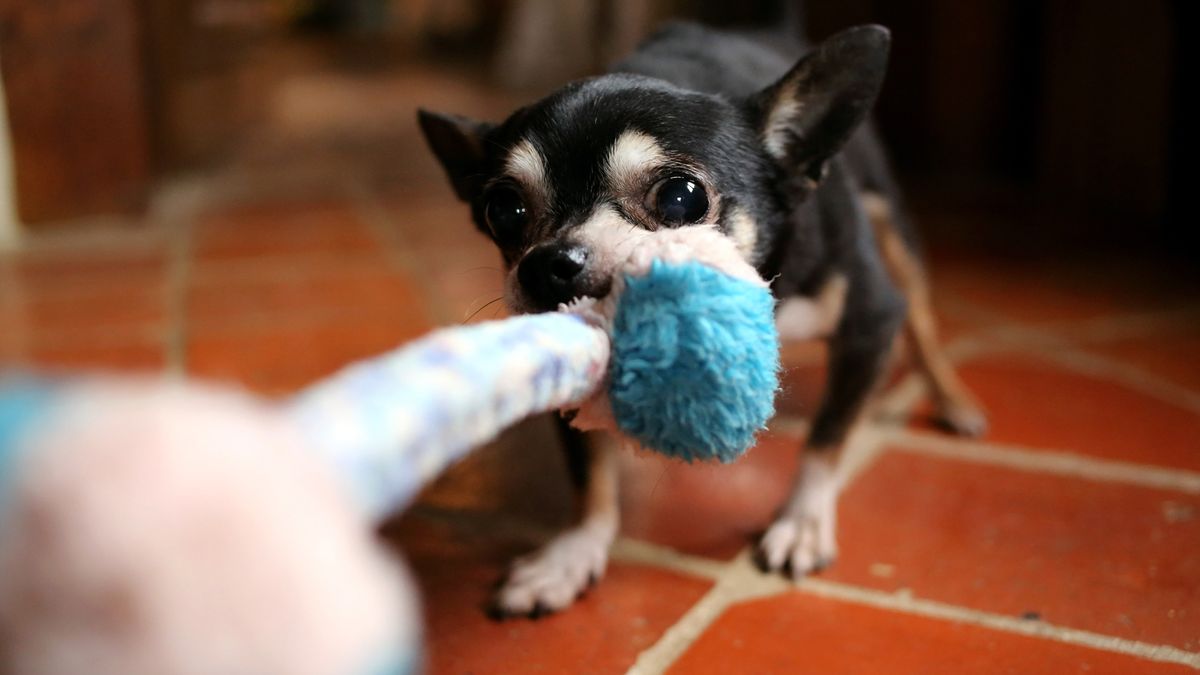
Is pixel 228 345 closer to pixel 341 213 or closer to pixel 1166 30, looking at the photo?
pixel 341 213

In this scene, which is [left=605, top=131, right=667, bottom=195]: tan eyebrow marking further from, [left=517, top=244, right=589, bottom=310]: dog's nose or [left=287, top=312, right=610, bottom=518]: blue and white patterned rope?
[left=287, top=312, right=610, bottom=518]: blue and white patterned rope

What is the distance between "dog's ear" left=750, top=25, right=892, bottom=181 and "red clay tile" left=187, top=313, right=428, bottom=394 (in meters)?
0.93

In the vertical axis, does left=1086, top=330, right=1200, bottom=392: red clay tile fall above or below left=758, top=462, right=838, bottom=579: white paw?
below

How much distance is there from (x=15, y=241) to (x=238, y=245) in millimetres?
556

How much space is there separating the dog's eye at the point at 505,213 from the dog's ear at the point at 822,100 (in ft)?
0.90

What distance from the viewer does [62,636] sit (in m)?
0.38

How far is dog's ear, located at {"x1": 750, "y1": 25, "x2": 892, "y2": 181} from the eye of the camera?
1098mm

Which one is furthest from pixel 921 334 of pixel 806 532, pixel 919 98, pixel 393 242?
pixel 919 98

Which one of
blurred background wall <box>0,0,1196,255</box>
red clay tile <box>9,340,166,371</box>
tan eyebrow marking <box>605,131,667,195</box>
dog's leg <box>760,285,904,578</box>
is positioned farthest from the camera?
blurred background wall <box>0,0,1196,255</box>

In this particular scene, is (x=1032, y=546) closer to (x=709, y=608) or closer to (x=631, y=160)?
(x=709, y=608)

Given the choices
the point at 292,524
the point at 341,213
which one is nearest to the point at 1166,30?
the point at 341,213

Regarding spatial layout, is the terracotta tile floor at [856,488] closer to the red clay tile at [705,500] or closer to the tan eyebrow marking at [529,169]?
the red clay tile at [705,500]

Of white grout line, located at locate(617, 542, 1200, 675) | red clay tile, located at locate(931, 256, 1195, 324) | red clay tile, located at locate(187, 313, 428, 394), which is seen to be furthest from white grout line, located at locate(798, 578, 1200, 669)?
red clay tile, located at locate(931, 256, 1195, 324)

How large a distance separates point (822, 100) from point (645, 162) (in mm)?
240
